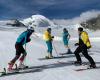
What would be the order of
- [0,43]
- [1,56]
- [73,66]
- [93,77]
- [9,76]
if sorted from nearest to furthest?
[93,77], [9,76], [73,66], [1,56], [0,43]

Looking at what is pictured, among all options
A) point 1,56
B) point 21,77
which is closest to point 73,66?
point 21,77

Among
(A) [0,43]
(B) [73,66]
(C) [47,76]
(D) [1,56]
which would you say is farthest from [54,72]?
(A) [0,43]

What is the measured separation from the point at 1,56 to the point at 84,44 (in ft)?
29.4

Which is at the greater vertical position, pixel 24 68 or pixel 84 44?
pixel 84 44

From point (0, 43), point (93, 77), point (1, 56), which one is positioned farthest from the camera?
point (0, 43)

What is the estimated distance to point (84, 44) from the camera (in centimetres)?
1680

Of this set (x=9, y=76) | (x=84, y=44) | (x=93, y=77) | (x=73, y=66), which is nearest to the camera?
(x=93, y=77)

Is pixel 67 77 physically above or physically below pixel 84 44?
below

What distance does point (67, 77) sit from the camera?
14.9 m

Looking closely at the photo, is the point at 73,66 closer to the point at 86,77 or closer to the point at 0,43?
the point at 86,77

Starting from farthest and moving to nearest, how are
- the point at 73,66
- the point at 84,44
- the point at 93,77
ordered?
the point at 73,66 → the point at 84,44 → the point at 93,77

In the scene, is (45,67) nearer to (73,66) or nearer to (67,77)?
(73,66)

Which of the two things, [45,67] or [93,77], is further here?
[45,67]

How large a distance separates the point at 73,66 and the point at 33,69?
2208mm
